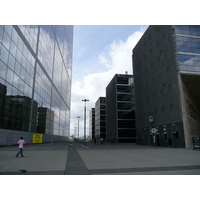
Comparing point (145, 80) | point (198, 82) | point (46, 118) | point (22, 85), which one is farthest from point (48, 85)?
point (198, 82)

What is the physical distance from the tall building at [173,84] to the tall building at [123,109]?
98.1 ft

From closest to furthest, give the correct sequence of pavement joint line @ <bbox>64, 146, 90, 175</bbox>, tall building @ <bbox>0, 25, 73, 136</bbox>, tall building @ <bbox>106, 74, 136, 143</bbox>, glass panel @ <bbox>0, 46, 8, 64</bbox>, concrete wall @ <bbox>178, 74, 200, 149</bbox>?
pavement joint line @ <bbox>64, 146, 90, 175</bbox>
glass panel @ <bbox>0, 46, 8, 64</bbox>
tall building @ <bbox>0, 25, 73, 136</bbox>
concrete wall @ <bbox>178, 74, 200, 149</bbox>
tall building @ <bbox>106, 74, 136, 143</bbox>

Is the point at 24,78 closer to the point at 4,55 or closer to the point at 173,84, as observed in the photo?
the point at 4,55

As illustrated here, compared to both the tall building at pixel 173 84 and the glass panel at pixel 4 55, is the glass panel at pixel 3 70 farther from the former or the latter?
the tall building at pixel 173 84

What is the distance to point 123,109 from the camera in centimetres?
7881

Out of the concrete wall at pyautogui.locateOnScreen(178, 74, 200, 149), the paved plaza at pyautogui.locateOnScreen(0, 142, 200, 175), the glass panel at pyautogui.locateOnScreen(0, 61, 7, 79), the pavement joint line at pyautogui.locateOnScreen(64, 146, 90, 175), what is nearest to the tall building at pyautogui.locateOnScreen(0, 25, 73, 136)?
the glass panel at pyautogui.locateOnScreen(0, 61, 7, 79)

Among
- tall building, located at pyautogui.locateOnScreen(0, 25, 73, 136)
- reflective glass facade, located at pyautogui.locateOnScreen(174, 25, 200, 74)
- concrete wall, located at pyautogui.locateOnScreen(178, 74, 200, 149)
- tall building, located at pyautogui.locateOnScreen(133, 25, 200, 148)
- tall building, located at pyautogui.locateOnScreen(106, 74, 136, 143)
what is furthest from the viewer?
tall building, located at pyautogui.locateOnScreen(106, 74, 136, 143)

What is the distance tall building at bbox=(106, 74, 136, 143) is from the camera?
250 feet

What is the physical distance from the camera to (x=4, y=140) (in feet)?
82.8

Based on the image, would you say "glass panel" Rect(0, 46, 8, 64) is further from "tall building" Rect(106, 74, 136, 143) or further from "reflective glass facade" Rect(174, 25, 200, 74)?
"tall building" Rect(106, 74, 136, 143)

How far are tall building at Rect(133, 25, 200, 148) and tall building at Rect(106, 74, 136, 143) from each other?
2992 centimetres

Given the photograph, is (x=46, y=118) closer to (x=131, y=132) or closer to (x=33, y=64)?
(x=33, y=64)

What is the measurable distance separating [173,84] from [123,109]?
149 ft

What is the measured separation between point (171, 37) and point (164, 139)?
2102 centimetres
